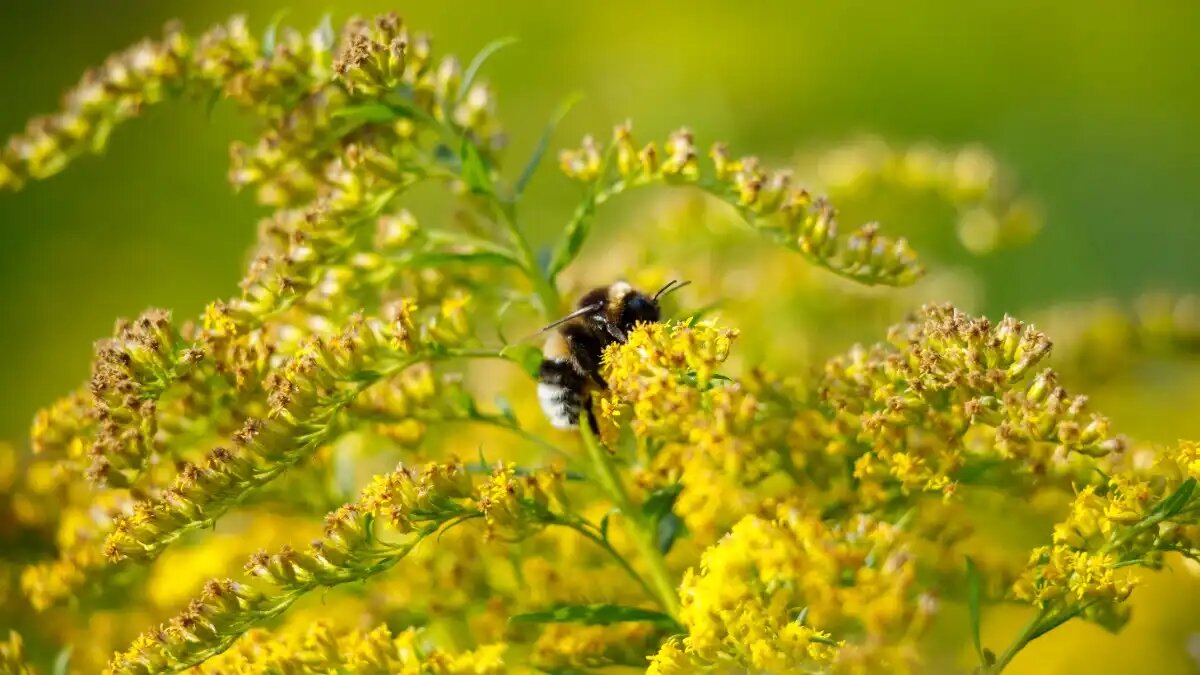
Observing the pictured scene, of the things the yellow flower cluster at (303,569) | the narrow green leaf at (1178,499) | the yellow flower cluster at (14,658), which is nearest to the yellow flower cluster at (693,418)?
the yellow flower cluster at (303,569)

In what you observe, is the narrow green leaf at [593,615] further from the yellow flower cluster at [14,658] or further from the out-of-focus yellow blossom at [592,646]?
the yellow flower cluster at [14,658]

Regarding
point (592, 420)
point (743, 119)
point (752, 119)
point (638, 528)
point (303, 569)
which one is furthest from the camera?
point (752, 119)

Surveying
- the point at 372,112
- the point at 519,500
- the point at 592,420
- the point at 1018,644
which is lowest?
the point at 1018,644

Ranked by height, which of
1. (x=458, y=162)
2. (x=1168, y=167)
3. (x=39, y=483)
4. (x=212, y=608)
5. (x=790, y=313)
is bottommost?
(x=212, y=608)

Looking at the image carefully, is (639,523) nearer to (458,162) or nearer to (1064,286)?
(458,162)

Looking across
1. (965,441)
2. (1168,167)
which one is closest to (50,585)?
(965,441)

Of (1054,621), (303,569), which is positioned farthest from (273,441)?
(1054,621)

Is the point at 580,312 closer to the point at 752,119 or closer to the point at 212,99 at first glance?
the point at 212,99
